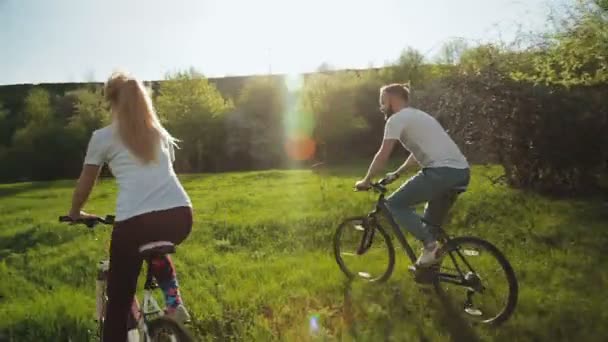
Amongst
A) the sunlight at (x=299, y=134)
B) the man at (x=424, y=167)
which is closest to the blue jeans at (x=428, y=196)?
the man at (x=424, y=167)

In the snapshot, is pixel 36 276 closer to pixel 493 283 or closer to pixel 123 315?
pixel 123 315

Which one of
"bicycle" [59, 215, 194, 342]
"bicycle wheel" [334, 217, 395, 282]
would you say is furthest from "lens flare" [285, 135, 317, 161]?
"bicycle" [59, 215, 194, 342]

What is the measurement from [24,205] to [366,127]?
27155mm

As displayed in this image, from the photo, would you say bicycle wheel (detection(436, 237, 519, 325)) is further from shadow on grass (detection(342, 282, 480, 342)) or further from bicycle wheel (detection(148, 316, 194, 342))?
bicycle wheel (detection(148, 316, 194, 342))

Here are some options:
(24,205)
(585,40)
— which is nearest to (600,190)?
(585,40)

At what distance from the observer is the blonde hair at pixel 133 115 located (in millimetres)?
3699

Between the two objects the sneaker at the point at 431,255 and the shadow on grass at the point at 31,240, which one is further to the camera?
the shadow on grass at the point at 31,240

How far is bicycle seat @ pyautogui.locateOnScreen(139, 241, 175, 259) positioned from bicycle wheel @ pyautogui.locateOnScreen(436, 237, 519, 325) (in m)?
3.11

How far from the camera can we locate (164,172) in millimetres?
3863

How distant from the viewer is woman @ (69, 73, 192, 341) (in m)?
3.70

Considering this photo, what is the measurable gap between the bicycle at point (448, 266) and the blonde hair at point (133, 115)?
10.3ft

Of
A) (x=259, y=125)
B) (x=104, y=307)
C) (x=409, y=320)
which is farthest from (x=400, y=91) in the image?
(x=259, y=125)

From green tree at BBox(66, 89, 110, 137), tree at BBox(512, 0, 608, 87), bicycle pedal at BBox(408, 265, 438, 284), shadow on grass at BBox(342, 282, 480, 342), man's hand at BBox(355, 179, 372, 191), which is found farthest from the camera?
green tree at BBox(66, 89, 110, 137)

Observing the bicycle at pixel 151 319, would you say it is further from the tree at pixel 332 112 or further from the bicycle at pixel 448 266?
the tree at pixel 332 112
